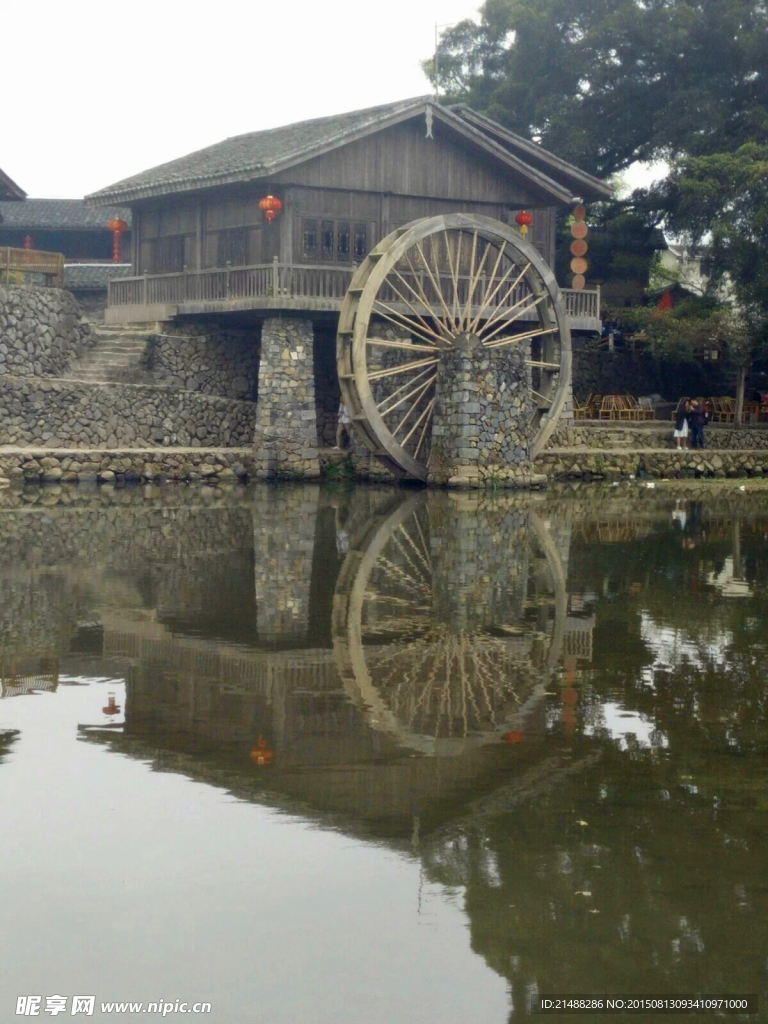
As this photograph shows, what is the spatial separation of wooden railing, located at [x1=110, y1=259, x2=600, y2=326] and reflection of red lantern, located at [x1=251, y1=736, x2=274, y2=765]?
20.4 m

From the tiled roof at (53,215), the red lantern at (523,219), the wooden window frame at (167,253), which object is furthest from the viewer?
the tiled roof at (53,215)

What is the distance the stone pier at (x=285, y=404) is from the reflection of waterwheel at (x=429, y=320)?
1.32m

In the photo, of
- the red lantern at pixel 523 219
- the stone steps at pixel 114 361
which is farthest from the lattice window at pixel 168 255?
the red lantern at pixel 523 219

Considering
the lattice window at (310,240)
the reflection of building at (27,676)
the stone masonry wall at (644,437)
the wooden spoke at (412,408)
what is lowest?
the reflection of building at (27,676)

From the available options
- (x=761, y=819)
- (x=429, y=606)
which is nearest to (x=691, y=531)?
(x=429, y=606)

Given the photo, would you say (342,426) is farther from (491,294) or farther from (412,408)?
(491,294)

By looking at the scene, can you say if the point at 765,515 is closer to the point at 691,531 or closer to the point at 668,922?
the point at 691,531

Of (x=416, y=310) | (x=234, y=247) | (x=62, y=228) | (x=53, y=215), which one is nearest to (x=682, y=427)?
(x=416, y=310)

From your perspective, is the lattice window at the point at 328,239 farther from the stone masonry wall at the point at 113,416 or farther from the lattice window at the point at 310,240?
the stone masonry wall at the point at 113,416

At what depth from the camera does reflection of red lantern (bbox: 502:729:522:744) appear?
830 cm

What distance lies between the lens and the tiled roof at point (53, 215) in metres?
41.1

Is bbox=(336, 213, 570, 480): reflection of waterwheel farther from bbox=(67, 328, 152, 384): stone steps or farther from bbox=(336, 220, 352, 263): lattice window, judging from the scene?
bbox=(67, 328, 152, 384): stone steps

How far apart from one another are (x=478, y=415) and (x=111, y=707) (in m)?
18.7

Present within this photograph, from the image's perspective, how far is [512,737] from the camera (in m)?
8.37
